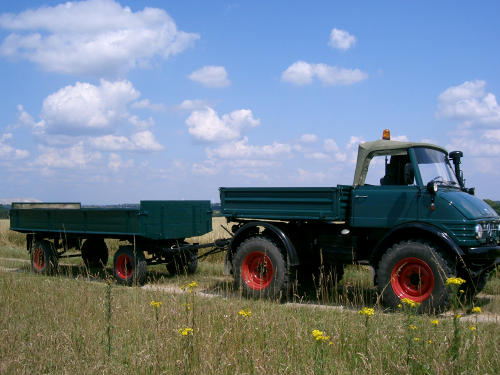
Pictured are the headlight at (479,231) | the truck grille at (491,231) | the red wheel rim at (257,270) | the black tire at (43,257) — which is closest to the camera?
the headlight at (479,231)

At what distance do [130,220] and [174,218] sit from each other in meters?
0.92

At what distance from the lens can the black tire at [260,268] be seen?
7.69m

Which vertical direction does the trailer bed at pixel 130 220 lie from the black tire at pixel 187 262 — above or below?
above

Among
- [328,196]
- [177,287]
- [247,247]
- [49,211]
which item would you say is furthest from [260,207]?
[49,211]

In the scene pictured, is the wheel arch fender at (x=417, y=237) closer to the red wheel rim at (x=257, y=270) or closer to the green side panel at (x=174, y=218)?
the red wheel rim at (x=257, y=270)

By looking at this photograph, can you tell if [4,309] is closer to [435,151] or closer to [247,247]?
[247,247]

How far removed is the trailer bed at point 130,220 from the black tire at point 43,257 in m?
0.34

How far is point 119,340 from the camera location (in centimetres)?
490

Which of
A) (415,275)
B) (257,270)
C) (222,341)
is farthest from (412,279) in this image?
(222,341)

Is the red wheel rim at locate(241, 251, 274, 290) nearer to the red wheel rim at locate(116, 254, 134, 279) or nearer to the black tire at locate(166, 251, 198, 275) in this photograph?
the black tire at locate(166, 251, 198, 275)

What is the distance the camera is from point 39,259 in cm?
1126

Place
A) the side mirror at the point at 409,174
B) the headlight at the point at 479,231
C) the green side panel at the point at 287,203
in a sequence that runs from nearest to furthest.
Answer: the headlight at the point at 479,231
the side mirror at the point at 409,174
the green side panel at the point at 287,203

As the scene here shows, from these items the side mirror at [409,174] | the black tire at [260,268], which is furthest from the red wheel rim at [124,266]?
the side mirror at [409,174]

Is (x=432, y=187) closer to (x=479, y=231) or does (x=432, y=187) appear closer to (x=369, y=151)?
(x=479, y=231)
